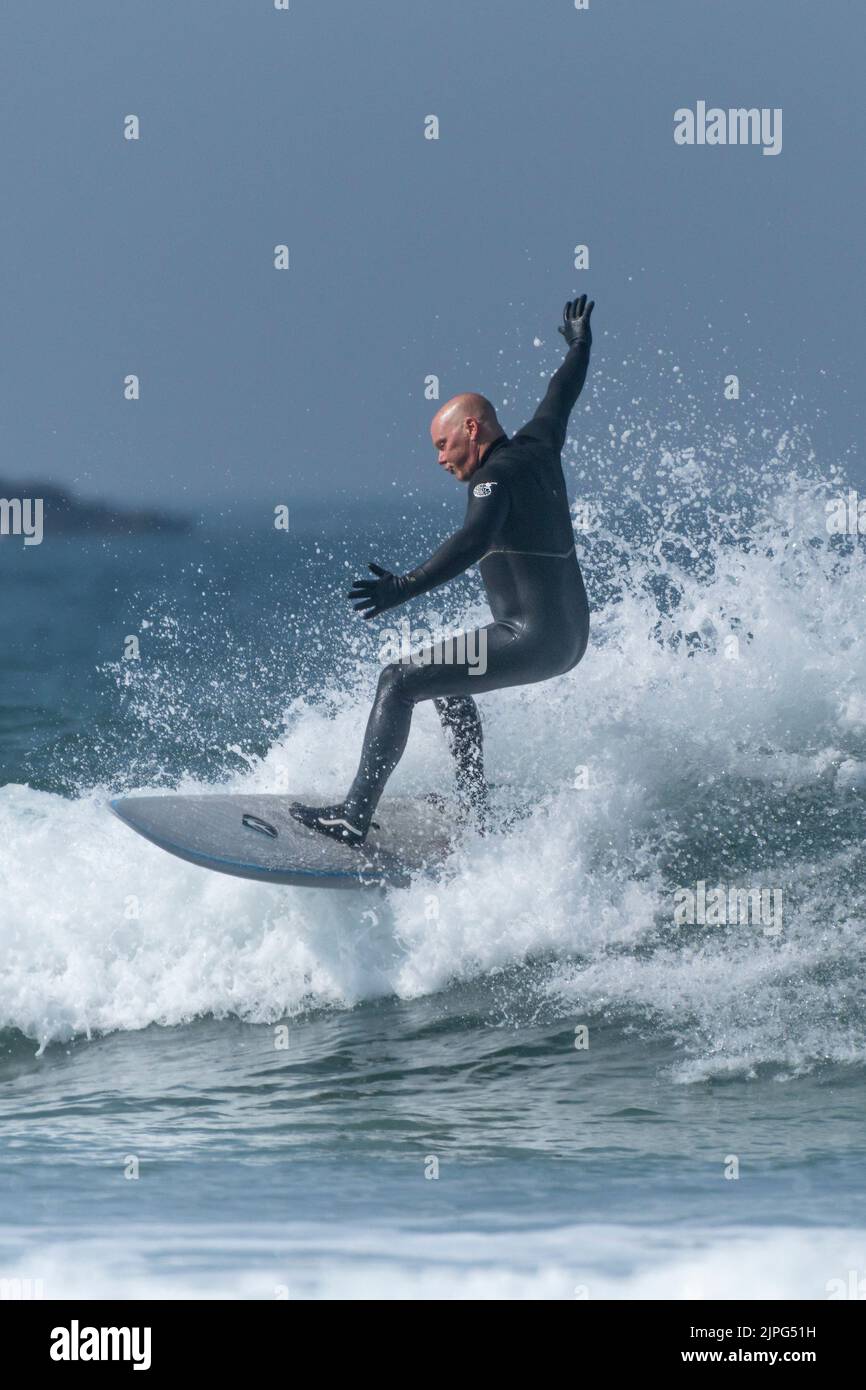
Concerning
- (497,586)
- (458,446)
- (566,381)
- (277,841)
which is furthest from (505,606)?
(277,841)

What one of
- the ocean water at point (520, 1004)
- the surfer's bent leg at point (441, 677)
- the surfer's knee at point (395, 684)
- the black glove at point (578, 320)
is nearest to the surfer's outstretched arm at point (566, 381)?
the black glove at point (578, 320)

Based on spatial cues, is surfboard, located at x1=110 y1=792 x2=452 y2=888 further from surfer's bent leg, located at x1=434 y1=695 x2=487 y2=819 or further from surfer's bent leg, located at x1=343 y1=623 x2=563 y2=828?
surfer's bent leg, located at x1=343 y1=623 x2=563 y2=828

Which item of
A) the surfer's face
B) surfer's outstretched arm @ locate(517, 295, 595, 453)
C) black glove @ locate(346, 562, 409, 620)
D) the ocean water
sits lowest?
the ocean water

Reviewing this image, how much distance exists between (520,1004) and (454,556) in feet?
7.00

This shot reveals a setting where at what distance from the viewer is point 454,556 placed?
6.95m

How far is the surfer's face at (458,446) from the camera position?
288 inches

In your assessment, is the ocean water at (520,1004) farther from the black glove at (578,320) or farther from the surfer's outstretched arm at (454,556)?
the black glove at (578,320)

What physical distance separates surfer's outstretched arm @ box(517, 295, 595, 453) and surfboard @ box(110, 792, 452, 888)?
1.99 m

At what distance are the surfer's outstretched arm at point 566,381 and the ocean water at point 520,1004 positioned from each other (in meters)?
1.95

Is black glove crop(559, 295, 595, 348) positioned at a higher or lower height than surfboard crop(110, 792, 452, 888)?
higher

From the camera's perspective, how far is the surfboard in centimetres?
736

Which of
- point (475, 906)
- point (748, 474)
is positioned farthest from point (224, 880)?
point (748, 474)

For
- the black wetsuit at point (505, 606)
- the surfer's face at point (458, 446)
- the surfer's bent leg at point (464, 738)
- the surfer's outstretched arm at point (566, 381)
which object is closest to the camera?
the black wetsuit at point (505, 606)

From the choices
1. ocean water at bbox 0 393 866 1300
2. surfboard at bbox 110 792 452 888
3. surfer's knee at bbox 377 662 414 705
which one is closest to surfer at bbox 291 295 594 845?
surfer's knee at bbox 377 662 414 705
